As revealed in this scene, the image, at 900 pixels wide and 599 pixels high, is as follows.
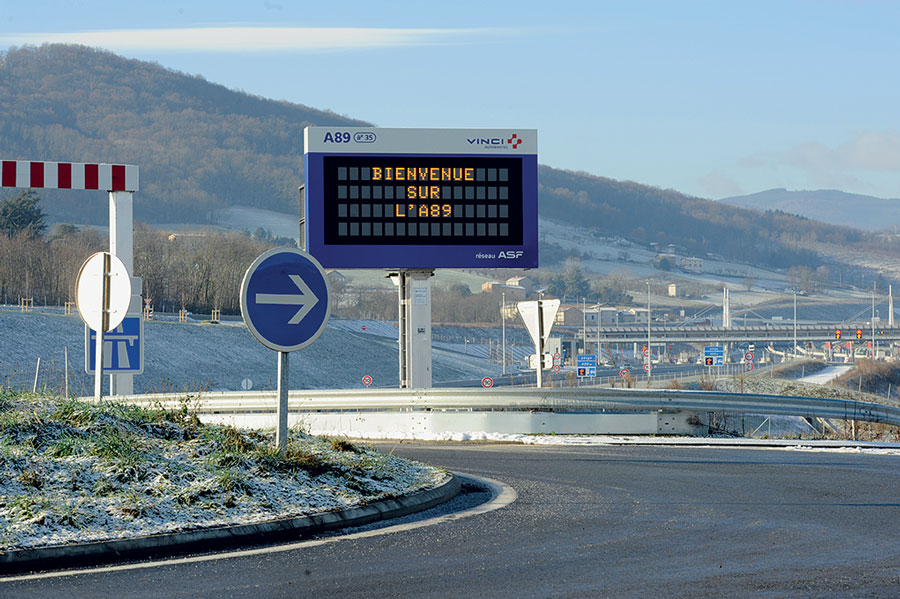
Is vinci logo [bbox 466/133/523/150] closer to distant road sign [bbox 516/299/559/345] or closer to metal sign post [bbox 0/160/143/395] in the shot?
distant road sign [bbox 516/299/559/345]

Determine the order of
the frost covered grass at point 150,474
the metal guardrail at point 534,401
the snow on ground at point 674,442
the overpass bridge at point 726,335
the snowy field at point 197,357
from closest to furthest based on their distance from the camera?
the frost covered grass at point 150,474 < the snow on ground at point 674,442 < the metal guardrail at point 534,401 < the snowy field at point 197,357 < the overpass bridge at point 726,335

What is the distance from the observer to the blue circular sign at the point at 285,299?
10.3 m

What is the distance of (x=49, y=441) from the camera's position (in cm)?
1014

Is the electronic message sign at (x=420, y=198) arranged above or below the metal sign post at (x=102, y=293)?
above

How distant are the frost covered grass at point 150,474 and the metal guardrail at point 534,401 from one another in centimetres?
874

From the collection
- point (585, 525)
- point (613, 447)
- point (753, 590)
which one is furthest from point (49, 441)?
point (613, 447)

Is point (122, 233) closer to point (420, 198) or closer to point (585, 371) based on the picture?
point (420, 198)

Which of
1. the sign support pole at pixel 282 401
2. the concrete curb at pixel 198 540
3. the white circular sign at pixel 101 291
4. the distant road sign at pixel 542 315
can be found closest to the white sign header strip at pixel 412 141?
the distant road sign at pixel 542 315

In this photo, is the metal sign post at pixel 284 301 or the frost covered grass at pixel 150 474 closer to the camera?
the frost covered grass at pixel 150 474

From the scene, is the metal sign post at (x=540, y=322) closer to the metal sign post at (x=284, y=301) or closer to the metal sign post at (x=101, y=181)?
the metal sign post at (x=101, y=181)

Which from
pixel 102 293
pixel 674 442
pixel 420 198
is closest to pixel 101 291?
pixel 102 293

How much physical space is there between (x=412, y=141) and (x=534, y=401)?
6.81 meters

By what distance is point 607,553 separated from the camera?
318 inches

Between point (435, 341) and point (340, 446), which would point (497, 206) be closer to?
point (340, 446)
